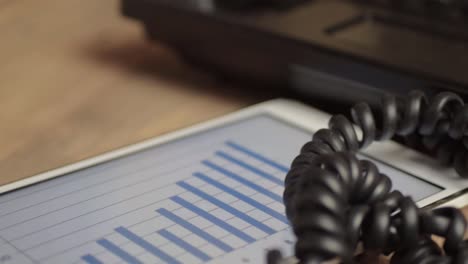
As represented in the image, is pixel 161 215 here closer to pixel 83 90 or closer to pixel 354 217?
pixel 354 217

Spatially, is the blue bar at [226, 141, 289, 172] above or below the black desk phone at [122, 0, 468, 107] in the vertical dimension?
below

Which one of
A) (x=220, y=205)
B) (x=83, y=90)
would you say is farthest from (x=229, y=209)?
(x=83, y=90)

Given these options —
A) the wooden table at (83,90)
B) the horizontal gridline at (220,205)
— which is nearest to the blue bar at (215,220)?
the horizontal gridline at (220,205)

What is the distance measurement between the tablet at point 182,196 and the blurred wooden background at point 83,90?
0.06 m

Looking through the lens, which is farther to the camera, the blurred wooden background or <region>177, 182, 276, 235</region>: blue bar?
the blurred wooden background

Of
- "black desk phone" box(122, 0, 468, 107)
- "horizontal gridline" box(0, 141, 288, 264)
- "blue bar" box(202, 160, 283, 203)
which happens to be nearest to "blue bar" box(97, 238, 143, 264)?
"horizontal gridline" box(0, 141, 288, 264)

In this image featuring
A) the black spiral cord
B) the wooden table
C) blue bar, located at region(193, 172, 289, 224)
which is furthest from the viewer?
the wooden table

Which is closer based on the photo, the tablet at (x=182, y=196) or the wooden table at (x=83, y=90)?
the tablet at (x=182, y=196)

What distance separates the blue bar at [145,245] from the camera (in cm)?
47

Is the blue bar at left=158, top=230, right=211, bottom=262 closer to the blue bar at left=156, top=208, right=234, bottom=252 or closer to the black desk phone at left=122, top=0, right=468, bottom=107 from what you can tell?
the blue bar at left=156, top=208, right=234, bottom=252

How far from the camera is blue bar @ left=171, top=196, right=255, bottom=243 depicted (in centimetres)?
49

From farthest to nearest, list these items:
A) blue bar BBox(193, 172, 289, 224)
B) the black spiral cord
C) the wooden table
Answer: the wooden table → blue bar BBox(193, 172, 289, 224) → the black spiral cord

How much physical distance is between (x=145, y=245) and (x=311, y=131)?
0.19 metres

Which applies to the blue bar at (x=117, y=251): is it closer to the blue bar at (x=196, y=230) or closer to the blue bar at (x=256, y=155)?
the blue bar at (x=196, y=230)
